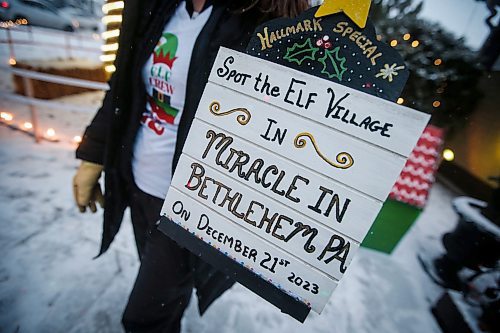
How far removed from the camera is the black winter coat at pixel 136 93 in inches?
33.5

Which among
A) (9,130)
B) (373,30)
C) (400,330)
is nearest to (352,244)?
(373,30)

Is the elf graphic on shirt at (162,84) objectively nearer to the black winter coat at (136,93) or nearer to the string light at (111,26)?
the black winter coat at (136,93)

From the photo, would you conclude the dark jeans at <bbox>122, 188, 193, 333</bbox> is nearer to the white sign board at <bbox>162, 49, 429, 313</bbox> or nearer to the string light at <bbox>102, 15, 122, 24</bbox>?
the white sign board at <bbox>162, 49, 429, 313</bbox>

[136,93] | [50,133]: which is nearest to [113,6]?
[136,93]

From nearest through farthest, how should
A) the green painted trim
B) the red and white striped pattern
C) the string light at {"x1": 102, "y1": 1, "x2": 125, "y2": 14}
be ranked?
the string light at {"x1": 102, "y1": 1, "x2": 125, "y2": 14} < the red and white striped pattern < the green painted trim

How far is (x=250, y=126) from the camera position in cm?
72

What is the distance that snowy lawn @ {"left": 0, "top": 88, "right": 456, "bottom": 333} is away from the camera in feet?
5.10

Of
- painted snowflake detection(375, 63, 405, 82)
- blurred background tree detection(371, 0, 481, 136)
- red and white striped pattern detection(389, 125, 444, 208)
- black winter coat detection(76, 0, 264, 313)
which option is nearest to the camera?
painted snowflake detection(375, 63, 405, 82)

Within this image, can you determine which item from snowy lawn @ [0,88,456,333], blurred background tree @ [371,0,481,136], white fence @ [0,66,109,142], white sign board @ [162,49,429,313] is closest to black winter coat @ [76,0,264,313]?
white sign board @ [162,49,429,313]

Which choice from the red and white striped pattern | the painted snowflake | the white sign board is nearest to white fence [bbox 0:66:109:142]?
the white sign board

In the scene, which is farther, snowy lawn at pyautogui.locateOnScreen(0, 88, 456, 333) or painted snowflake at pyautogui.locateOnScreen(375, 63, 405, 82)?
snowy lawn at pyautogui.locateOnScreen(0, 88, 456, 333)

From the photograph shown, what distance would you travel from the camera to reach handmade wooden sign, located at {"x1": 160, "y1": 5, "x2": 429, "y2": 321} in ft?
2.05

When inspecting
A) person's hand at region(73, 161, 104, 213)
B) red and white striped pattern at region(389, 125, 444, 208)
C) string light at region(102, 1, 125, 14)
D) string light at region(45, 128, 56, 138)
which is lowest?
string light at region(45, 128, 56, 138)

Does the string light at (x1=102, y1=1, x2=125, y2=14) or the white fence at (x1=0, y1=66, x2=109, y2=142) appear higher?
the string light at (x1=102, y1=1, x2=125, y2=14)
